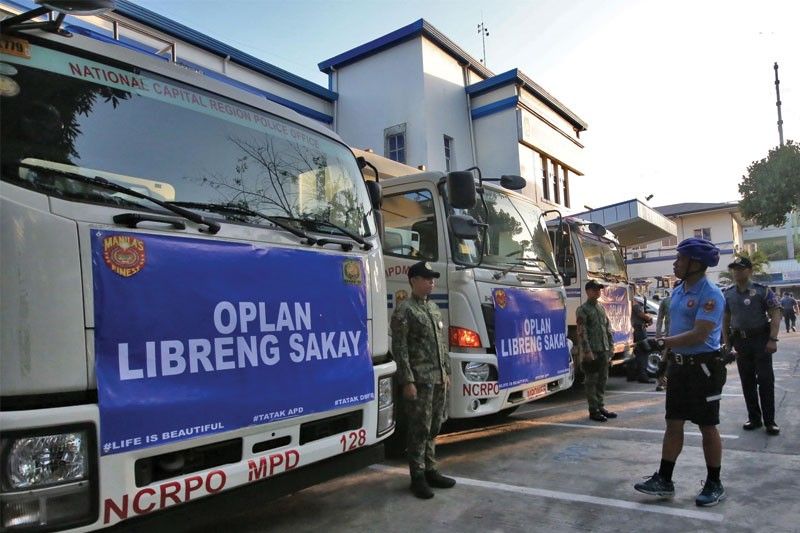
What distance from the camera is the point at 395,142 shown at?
53.4 feet

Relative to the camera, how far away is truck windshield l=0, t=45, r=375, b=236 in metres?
2.26

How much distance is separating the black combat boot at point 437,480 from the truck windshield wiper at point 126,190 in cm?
264

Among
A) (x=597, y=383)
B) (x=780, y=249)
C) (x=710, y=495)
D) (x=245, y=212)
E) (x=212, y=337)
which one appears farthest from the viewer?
(x=780, y=249)

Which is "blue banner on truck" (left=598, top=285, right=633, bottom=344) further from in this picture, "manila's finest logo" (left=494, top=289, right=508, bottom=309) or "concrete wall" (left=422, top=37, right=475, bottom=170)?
"concrete wall" (left=422, top=37, right=475, bottom=170)

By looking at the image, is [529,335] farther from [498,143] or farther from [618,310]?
[498,143]

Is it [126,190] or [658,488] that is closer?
[126,190]

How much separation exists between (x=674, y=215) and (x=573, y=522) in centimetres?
4538

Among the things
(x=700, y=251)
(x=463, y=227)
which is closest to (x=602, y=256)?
(x=463, y=227)

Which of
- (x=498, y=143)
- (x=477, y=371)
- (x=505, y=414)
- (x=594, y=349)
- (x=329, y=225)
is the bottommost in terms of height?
(x=505, y=414)

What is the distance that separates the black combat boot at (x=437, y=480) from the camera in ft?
13.9

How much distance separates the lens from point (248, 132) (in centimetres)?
322

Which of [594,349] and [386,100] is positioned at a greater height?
[386,100]

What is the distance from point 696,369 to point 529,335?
171 centimetres

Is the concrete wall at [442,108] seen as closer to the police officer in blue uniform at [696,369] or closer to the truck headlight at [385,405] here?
the police officer in blue uniform at [696,369]
